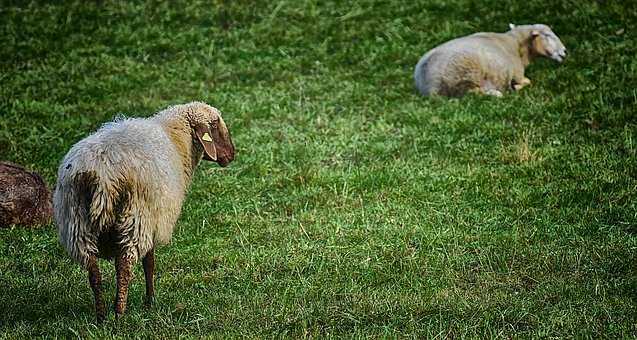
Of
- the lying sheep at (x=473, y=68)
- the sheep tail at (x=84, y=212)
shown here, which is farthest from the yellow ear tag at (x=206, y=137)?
the lying sheep at (x=473, y=68)

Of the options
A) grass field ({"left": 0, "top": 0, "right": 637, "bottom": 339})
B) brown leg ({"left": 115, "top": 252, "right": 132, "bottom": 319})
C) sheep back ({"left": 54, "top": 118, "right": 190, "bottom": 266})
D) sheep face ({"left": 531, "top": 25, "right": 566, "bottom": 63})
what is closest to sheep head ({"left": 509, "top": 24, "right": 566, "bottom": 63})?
sheep face ({"left": 531, "top": 25, "right": 566, "bottom": 63})

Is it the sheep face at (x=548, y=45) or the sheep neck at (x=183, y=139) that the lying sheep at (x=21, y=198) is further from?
the sheep face at (x=548, y=45)

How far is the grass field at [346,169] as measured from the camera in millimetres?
6598

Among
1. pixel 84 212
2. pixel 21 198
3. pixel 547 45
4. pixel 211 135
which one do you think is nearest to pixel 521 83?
pixel 547 45

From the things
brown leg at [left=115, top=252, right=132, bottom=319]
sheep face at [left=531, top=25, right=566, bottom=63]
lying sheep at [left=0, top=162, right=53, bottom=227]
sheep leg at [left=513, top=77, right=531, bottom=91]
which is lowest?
sheep leg at [left=513, top=77, right=531, bottom=91]

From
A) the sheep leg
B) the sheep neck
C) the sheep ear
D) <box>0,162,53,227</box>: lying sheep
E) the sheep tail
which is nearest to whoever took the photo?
the sheep tail

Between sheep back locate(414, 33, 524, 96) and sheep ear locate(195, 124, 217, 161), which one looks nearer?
sheep ear locate(195, 124, 217, 161)

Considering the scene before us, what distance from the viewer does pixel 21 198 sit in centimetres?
946

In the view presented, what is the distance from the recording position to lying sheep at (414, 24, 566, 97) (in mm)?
13852

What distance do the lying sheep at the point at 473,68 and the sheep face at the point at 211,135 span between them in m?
6.74

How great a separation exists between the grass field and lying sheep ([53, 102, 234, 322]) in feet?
1.27

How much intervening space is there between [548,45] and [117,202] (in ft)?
34.1

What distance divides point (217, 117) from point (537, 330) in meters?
3.28

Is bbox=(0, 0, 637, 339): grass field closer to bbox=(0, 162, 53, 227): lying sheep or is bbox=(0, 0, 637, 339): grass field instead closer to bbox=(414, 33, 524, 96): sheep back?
bbox=(0, 162, 53, 227): lying sheep
